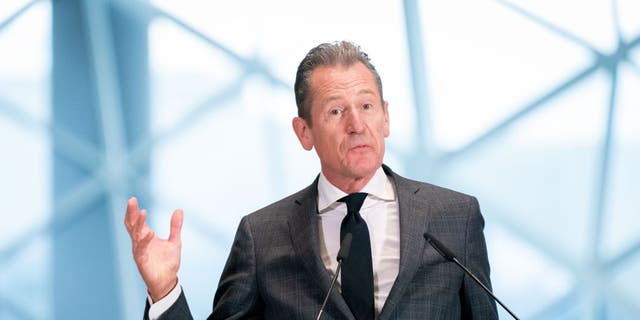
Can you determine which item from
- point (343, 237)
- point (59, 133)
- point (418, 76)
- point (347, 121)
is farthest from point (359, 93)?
point (59, 133)

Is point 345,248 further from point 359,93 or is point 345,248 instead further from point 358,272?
point 359,93

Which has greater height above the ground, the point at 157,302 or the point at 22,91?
the point at 22,91

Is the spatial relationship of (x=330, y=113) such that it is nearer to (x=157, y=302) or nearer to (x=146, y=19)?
(x=157, y=302)

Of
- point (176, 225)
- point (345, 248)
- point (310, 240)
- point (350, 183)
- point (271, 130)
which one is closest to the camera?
point (345, 248)

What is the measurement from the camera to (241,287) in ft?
6.97

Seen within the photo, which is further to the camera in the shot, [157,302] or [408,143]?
[408,143]

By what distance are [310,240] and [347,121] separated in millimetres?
276

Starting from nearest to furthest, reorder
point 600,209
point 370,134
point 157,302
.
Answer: point 157,302 → point 370,134 → point 600,209

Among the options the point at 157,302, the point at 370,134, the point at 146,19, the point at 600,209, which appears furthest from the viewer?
the point at 146,19

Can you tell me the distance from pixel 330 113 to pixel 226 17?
1.52 meters

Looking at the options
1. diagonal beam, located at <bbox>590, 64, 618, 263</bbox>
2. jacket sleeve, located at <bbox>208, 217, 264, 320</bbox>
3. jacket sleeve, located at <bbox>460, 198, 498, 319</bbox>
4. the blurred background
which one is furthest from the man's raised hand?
diagonal beam, located at <bbox>590, 64, 618, 263</bbox>

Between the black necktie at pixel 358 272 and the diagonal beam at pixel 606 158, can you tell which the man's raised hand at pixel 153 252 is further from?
the diagonal beam at pixel 606 158

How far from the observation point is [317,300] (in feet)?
6.74

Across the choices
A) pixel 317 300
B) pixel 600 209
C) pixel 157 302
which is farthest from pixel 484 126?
→ pixel 157 302
